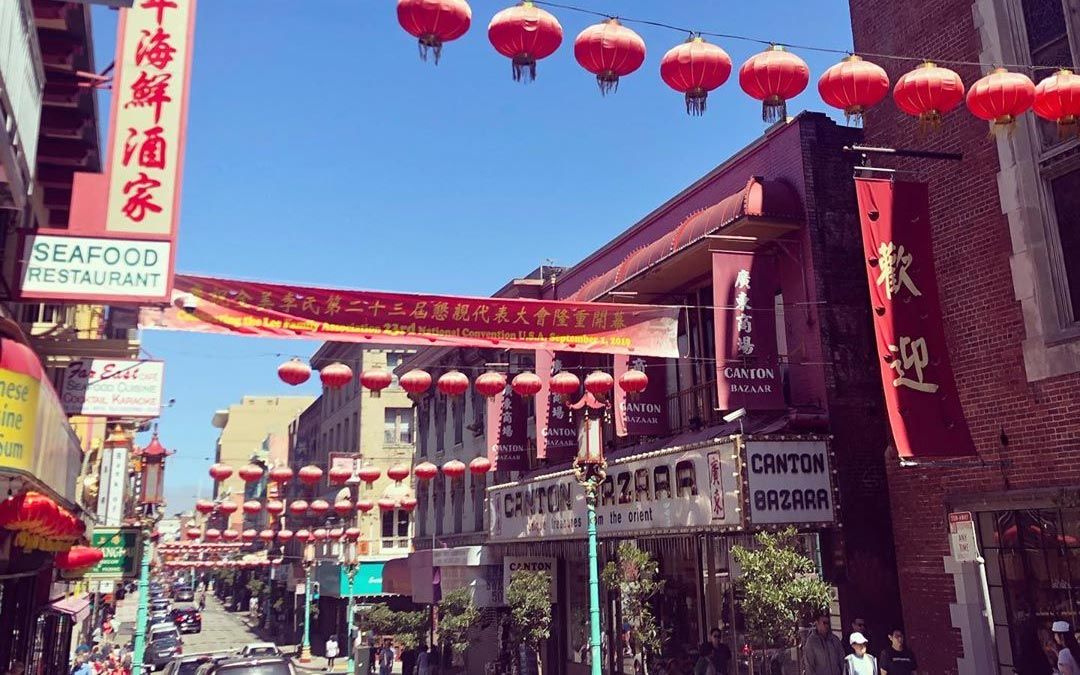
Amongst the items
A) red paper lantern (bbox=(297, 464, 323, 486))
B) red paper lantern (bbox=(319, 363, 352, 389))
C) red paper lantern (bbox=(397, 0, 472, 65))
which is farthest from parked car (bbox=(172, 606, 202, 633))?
red paper lantern (bbox=(397, 0, 472, 65))

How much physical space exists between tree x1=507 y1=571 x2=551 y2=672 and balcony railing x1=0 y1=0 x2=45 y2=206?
15.3 metres

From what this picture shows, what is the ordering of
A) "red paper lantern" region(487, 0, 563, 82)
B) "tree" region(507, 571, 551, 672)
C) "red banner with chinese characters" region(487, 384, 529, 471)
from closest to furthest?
"red paper lantern" region(487, 0, 563, 82) < "tree" region(507, 571, 551, 672) < "red banner with chinese characters" region(487, 384, 529, 471)

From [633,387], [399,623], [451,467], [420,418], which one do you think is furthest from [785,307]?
[420,418]

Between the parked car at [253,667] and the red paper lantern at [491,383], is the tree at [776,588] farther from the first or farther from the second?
the parked car at [253,667]

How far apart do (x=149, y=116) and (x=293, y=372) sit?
4685 mm

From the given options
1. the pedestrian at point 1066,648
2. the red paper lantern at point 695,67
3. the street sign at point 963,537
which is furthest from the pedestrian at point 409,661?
the red paper lantern at point 695,67

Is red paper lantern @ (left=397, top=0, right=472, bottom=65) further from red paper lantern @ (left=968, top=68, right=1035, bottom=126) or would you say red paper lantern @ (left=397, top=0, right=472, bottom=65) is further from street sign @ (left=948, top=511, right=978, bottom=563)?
street sign @ (left=948, top=511, right=978, bottom=563)

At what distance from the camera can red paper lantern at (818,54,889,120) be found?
956cm

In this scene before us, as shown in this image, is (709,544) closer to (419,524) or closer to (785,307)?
(785,307)

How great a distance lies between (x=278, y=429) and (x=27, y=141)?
400 feet

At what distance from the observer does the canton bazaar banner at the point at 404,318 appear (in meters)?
11.5

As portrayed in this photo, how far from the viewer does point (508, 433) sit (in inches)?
1011

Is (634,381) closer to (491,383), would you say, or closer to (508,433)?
(491,383)

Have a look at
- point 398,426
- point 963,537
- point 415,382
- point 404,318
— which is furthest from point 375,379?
point 398,426
